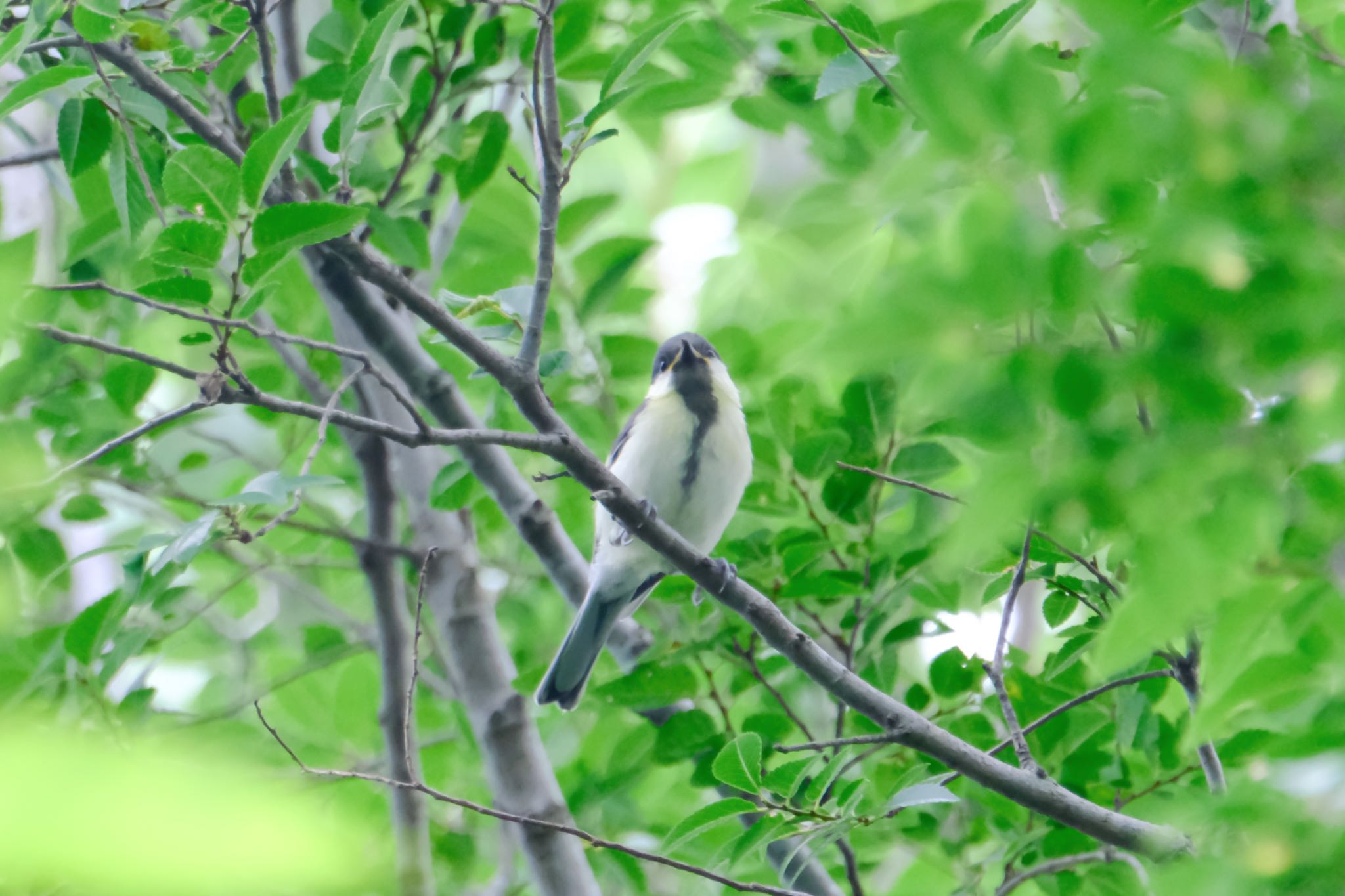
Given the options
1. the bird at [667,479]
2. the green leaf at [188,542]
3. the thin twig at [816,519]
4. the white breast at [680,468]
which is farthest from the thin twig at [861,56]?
the white breast at [680,468]

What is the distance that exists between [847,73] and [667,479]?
1902mm

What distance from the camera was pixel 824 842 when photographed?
201cm

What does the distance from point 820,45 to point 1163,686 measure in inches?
65.6

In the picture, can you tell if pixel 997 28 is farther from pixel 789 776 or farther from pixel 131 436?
pixel 131 436

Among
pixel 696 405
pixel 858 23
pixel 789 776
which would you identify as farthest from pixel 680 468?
pixel 789 776

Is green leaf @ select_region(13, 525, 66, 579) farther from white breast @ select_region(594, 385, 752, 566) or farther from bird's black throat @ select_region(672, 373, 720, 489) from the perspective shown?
bird's black throat @ select_region(672, 373, 720, 489)

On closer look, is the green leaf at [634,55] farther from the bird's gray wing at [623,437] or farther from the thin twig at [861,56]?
the bird's gray wing at [623,437]

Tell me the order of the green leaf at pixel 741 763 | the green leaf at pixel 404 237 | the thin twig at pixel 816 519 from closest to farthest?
1. the green leaf at pixel 741 763
2. the green leaf at pixel 404 237
3. the thin twig at pixel 816 519

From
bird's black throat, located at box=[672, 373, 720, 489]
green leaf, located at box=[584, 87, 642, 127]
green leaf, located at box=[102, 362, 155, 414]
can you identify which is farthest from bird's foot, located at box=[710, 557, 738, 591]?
green leaf, located at box=[102, 362, 155, 414]

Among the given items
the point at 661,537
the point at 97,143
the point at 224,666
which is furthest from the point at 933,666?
the point at 224,666

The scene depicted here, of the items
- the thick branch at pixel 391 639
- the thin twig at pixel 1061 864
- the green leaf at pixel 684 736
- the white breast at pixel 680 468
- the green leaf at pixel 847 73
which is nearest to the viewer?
the green leaf at pixel 847 73

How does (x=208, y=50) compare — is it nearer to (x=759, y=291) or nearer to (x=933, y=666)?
(x=759, y=291)

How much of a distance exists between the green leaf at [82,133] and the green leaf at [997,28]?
5.80 ft

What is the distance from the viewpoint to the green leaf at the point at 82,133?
2422 millimetres
